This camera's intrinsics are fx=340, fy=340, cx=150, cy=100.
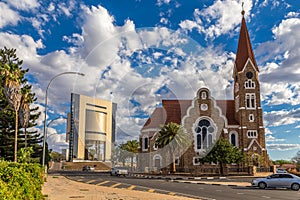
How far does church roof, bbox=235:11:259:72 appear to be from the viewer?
68.1 m

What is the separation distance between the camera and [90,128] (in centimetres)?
10844

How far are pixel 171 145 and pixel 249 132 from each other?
17.6 meters

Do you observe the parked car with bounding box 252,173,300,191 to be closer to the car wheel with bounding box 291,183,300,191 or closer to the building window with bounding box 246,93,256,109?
the car wheel with bounding box 291,183,300,191

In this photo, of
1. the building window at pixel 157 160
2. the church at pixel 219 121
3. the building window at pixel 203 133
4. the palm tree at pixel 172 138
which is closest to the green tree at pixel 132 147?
the church at pixel 219 121

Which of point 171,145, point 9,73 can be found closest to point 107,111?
point 171,145

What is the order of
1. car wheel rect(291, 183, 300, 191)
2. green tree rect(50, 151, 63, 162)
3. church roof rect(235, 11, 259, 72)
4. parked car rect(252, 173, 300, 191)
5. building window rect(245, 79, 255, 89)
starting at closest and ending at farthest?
car wheel rect(291, 183, 300, 191)
parked car rect(252, 173, 300, 191)
building window rect(245, 79, 255, 89)
church roof rect(235, 11, 259, 72)
green tree rect(50, 151, 63, 162)

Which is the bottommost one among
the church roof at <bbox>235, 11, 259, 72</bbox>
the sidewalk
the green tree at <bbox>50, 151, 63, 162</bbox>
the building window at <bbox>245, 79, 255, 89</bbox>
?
the green tree at <bbox>50, 151, 63, 162</bbox>

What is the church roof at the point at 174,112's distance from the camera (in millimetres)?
69625

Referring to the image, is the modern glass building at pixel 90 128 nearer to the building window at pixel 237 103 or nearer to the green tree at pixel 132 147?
the green tree at pixel 132 147

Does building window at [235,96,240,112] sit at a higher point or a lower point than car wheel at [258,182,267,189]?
higher

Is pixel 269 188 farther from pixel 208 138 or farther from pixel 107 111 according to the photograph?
pixel 107 111

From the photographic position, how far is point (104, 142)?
117250 millimetres

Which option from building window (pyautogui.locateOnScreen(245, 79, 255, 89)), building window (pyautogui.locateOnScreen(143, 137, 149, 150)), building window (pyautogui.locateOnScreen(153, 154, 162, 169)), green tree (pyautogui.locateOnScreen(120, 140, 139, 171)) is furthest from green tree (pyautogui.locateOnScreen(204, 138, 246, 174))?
green tree (pyautogui.locateOnScreen(120, 140, 139, 171))

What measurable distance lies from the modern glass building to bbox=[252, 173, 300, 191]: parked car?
7139cm
